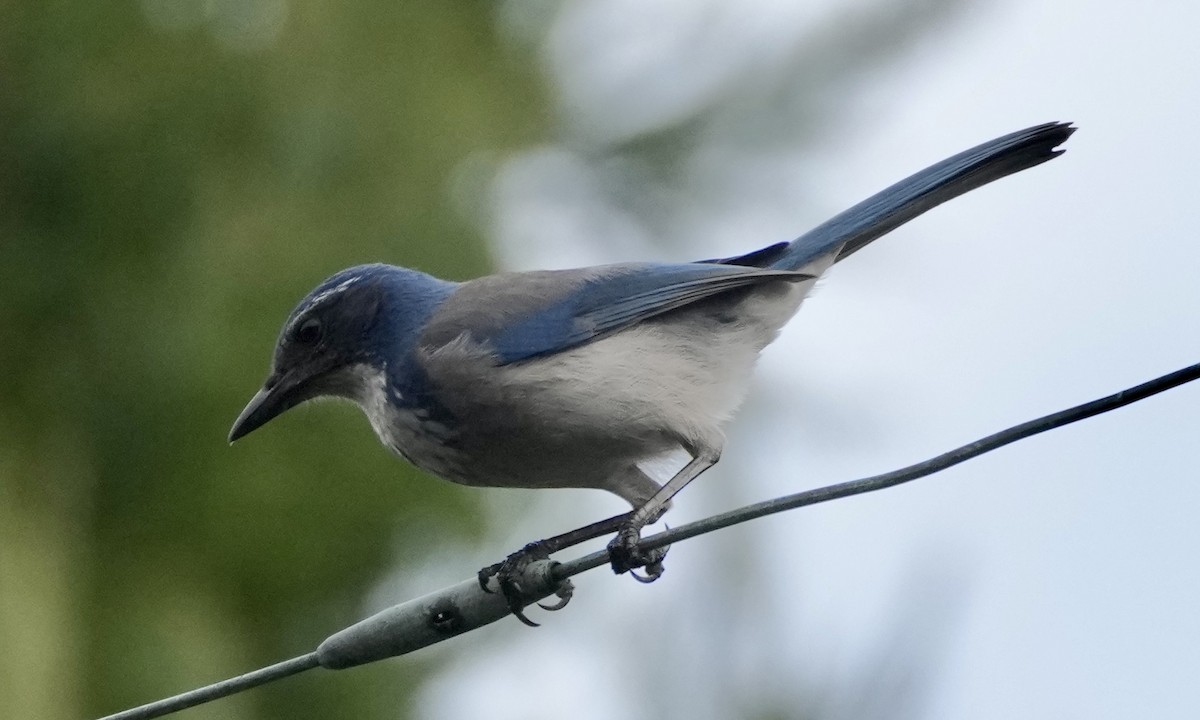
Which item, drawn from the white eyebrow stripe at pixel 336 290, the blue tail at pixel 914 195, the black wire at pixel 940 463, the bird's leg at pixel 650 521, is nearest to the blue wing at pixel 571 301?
the blue tail at pixel 914 195

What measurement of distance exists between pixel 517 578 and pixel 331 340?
1210 mm

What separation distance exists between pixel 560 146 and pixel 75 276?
101 inches

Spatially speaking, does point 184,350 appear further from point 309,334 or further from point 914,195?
point 914,195

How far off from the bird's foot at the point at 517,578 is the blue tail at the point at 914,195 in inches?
45.3

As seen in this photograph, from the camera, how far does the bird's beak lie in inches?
185

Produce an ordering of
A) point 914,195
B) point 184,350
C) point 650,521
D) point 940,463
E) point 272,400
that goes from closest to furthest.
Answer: point 940,463
point 650,521
point 914,195
point 272,400
point 184,350

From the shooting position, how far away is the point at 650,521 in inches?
171

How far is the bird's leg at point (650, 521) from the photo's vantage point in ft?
13.3

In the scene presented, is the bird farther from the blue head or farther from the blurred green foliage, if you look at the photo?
the blurred green foliage

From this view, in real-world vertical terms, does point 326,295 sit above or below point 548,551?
above

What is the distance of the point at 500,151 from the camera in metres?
7.50

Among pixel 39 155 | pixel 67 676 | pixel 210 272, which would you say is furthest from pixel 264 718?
pixel 39 155

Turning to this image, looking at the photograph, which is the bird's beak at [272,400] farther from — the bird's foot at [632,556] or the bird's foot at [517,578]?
the bird's foot at [632,556]

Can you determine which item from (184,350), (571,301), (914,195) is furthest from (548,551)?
(184,350)
